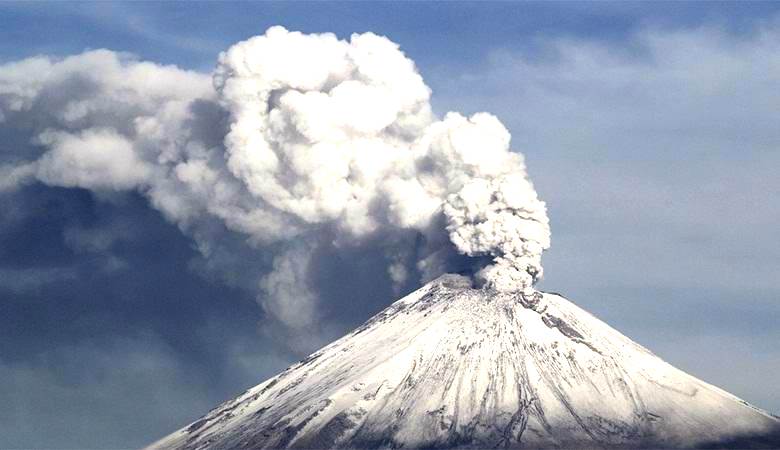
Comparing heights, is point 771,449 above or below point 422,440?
below

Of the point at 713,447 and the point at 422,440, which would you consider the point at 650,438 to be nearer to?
the point at 713,447

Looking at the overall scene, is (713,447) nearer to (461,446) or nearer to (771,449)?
(771,449)

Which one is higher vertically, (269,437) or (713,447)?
(269,437)

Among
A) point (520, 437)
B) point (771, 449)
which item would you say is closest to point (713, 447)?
point (771, 449)

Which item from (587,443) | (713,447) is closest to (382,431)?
(587,443)

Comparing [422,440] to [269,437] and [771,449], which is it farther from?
[771,449]

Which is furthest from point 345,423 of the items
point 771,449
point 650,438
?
point 771,449

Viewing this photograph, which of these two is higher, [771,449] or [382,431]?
[382,431]
